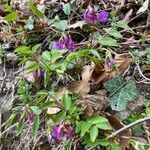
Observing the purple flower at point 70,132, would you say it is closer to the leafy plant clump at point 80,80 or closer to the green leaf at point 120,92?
the leafy plant clump at point 80,80

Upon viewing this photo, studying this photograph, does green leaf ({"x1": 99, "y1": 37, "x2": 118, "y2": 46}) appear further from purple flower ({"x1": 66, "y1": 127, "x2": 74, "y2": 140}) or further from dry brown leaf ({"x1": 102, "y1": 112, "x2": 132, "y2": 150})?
purple flower ({"x1": 66, "y1": 127, "x2": 74, "y2": 140})

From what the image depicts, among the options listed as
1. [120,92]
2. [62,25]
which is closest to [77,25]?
[62,25]

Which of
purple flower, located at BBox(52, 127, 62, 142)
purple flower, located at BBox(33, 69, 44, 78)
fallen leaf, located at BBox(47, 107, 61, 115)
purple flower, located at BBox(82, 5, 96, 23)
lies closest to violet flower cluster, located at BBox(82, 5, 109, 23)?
purple flower, located at BBox(82, 5, 96, 23)

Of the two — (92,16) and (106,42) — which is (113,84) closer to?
(106,42)

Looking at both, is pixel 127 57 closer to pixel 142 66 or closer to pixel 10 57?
pixel 142 66

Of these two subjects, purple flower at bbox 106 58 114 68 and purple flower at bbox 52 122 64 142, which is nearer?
purple flower at bbox 52 122 64 142

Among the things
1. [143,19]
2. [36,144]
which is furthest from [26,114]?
[143,19]
